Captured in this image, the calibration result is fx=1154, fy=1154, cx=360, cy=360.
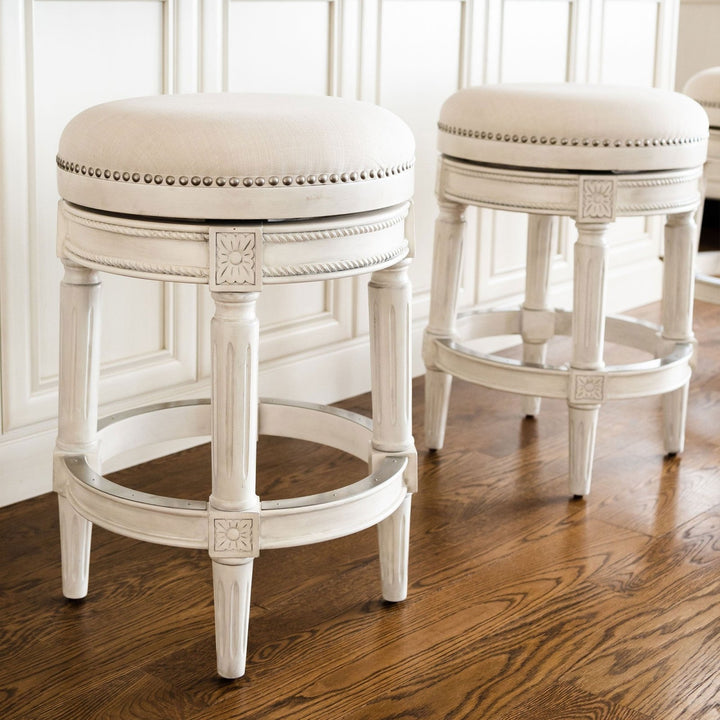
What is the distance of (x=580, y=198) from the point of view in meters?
1.51

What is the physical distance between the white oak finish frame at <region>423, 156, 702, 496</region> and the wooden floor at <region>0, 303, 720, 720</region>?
0.12m

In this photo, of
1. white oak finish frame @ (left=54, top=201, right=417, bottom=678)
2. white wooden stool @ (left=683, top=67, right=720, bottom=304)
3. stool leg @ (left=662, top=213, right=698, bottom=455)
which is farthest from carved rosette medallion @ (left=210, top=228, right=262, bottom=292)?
white wooden stool @ (left=683, top=67, right=720, bottom=304)

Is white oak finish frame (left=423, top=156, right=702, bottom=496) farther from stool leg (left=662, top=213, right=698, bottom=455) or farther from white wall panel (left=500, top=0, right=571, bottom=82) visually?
white wall panel (left=500, top=0, right=571, bottom=82)

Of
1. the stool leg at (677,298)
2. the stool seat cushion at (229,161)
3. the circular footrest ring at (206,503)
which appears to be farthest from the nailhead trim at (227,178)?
the stool leg at (677,298)

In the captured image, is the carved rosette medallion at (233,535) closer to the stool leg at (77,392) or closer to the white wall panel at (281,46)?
→ the stool leg at (77,392)

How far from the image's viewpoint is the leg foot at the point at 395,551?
1.29m

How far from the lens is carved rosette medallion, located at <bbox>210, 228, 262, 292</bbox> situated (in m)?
1.04

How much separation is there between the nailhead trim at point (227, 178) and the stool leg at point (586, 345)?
1.77 ft

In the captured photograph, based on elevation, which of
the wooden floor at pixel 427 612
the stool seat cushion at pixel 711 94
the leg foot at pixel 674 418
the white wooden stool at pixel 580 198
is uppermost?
the stool seat cushion at pixel 711 94

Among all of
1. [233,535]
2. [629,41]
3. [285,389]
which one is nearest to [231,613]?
[233,535]

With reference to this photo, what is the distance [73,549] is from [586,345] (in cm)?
75

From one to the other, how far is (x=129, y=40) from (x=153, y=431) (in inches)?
21.7

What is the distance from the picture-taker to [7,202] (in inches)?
57.6

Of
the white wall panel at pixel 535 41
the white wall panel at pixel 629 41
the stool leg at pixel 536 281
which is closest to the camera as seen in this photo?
the stool leg at pixel 536 281
